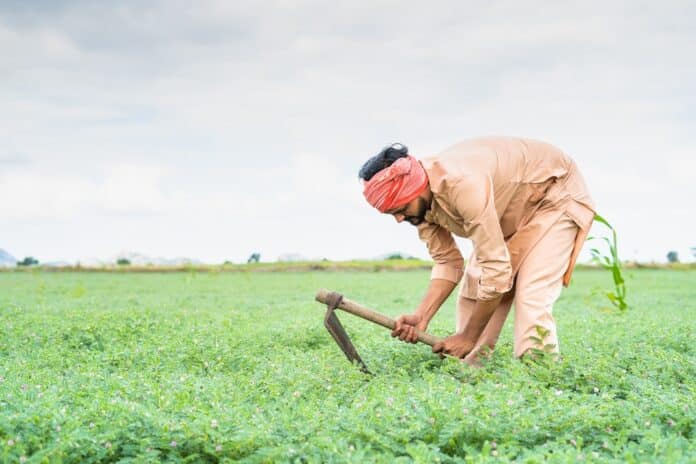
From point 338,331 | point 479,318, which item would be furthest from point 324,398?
point 479,318

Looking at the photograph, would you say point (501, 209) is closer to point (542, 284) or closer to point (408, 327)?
point (542, 284)

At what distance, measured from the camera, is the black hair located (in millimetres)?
4527

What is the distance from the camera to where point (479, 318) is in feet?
16.7

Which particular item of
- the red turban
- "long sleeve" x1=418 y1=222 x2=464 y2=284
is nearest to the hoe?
"long sleeve" x1=418 y1=222 x2=464 y2=284

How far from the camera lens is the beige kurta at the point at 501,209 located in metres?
4.50

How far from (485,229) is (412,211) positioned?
1.66ft

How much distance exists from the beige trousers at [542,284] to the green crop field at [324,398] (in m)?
0.22

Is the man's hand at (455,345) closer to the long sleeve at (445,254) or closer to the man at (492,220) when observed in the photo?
the man at (492,220)

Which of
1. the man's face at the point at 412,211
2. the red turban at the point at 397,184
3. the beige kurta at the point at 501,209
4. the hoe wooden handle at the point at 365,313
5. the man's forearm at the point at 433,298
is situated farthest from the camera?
the man's forearm at the point at 433,298

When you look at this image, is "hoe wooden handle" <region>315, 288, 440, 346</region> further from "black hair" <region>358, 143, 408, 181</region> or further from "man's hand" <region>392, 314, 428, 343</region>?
"black hair" <region>358, 143, 408, 181</region>

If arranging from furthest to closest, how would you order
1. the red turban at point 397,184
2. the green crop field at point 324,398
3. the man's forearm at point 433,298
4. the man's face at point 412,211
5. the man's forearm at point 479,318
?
1. the man's forearm at point 433,298
2. the man's forearm at point 479,318
3. the man's face at point 412,211
4. the red turban at point 397,184
5. the green crop field at point 324,398

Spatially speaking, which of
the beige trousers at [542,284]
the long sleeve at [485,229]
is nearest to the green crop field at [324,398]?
the beige trousers at [542,284]

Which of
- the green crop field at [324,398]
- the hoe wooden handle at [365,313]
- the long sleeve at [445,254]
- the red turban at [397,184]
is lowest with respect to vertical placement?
the green crop field at [324,398]

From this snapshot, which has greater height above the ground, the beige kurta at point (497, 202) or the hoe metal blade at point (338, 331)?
the beige kurta at point (497, 202)
